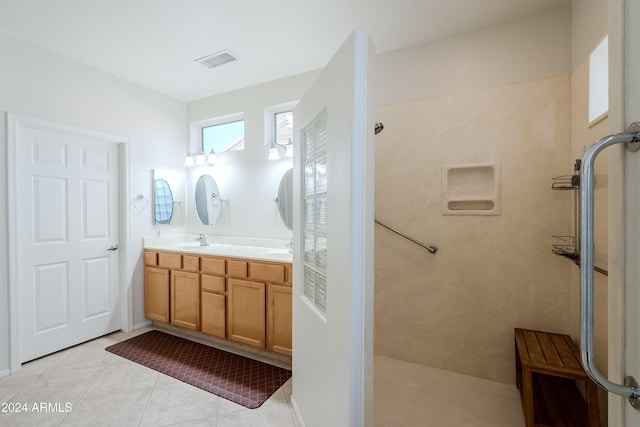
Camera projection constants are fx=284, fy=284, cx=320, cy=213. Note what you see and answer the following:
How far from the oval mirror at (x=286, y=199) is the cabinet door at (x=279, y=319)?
0.76 m

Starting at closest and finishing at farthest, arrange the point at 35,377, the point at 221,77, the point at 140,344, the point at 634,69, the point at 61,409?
the point at 634,69 < the point at 61,409 < the point at 35,377 < the point at 140,344 < the point at 221,77

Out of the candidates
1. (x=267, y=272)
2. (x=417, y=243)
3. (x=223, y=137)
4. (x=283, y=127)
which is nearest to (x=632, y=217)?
(x=417, y=243)

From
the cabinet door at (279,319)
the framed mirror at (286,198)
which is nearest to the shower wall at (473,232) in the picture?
the cabinet door at (279,319)

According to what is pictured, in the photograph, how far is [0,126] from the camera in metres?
2.09

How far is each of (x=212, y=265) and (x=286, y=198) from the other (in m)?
0.92

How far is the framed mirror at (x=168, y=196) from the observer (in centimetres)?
314

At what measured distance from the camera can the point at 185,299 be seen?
2729 mm

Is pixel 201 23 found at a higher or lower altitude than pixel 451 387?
higher

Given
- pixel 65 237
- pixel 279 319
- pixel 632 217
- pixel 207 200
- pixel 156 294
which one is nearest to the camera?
pixel 632 217

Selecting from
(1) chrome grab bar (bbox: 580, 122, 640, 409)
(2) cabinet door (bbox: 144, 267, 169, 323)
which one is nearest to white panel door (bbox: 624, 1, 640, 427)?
(1) chrome grab bar (bbox: 580, 122, 640, 409)

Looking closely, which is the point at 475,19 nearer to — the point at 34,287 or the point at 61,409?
the point at 61,409

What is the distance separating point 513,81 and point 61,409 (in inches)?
142

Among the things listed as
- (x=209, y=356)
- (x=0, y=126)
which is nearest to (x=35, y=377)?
(x=209, y=356)

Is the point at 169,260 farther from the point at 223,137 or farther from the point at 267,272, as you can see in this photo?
the point at 223,137
